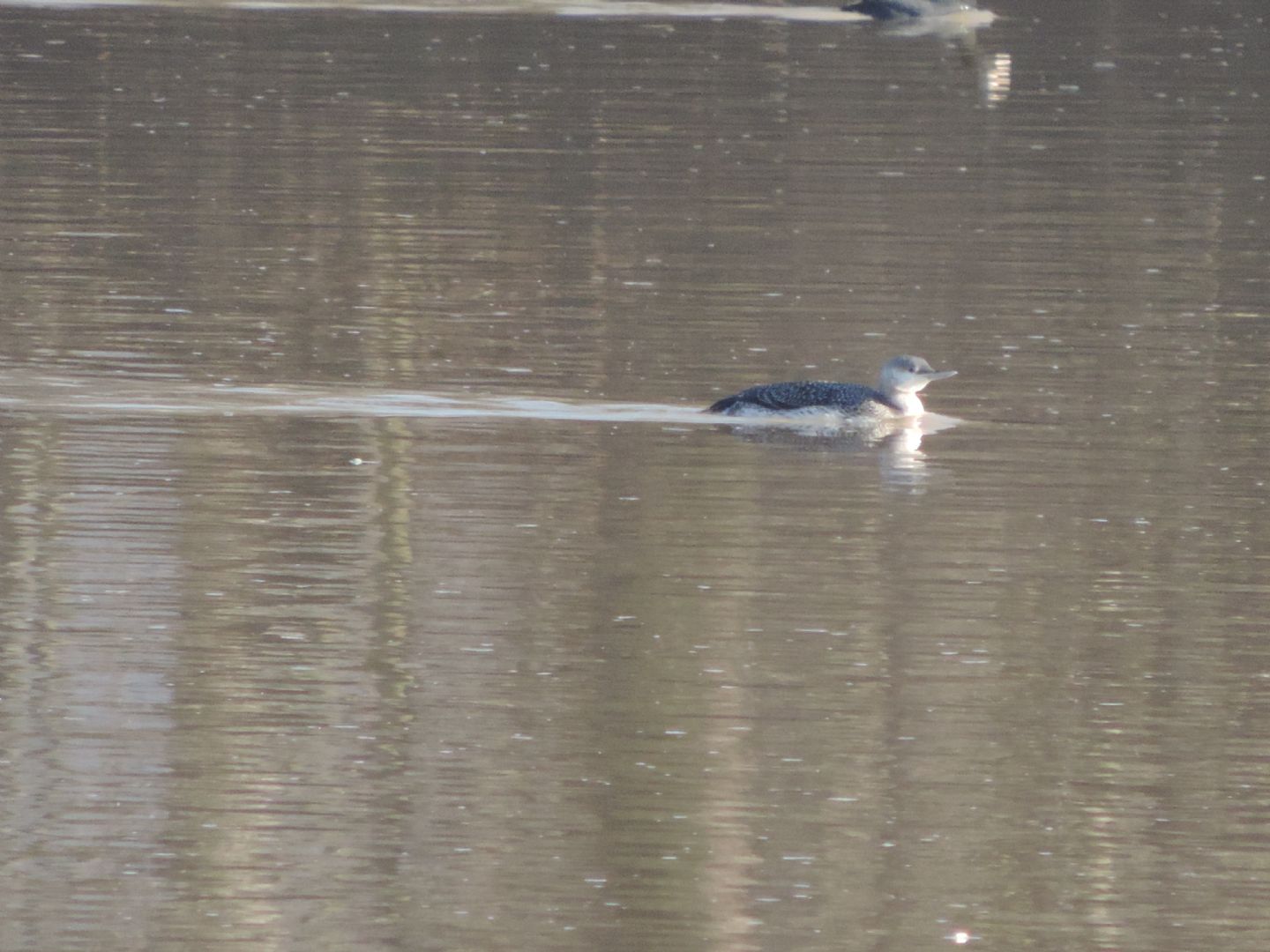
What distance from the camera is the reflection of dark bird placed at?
5203 cm

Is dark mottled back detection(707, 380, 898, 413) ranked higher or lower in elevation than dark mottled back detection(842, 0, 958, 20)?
lower

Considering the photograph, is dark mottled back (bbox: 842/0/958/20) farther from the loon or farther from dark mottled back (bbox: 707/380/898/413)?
dark mottled back (bbox: 707/380/898/413)

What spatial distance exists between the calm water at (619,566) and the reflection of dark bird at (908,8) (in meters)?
24.5

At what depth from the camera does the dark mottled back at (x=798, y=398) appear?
1569cm

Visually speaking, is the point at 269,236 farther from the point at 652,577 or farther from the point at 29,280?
the point at 652,577

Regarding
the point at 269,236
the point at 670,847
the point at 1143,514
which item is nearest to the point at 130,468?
the point at 1143,514

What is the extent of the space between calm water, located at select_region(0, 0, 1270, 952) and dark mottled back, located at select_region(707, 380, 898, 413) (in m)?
0.28

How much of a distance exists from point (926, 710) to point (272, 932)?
2.95m

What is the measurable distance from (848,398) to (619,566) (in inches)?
149

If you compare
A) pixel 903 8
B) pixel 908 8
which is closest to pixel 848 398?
pixel 903 8

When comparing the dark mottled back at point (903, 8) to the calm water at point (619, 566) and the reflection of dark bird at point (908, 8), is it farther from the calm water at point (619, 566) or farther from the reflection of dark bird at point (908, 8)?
the calm water at point (619, 566)

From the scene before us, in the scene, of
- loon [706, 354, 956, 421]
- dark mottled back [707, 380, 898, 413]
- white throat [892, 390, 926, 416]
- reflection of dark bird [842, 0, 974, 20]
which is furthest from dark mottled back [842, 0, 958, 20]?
dark mottled back [707, 380, 898, 413]

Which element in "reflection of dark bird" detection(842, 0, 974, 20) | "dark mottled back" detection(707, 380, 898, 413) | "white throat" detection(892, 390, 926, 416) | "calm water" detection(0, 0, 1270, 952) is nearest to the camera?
"calm water" detection(0, 0, 1270, 952)

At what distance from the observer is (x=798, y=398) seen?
51.7ft
